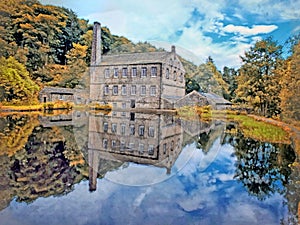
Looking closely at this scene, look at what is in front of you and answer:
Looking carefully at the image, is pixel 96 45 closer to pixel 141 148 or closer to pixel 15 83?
pixel 15 83

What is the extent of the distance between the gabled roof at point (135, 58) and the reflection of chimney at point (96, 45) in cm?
13

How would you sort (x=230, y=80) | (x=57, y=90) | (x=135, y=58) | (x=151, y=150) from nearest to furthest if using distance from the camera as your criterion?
(x=151, y=150)
(x=135, y=58)
(x=230, y=80)
(x=57, y=90)

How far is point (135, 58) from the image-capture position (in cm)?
434

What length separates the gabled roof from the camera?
12.0 ft

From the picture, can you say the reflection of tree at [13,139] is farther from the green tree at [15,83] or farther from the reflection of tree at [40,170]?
the green tree at [15,83]

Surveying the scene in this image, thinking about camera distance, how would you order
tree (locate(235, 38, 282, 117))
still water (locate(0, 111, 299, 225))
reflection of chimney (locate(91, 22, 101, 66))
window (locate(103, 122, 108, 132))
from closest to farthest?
still water (locate(0, 111, 299, 225)) → window (locate(103, 122, 108, 132)) → reflection of chimney (locate(91, 22, 101, 66)) → tree (locate(235, 38, 282, 117))

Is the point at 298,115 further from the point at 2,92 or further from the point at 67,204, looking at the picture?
the point at 2,92

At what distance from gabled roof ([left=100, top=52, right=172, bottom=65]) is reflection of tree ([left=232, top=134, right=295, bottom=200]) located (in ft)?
5.45

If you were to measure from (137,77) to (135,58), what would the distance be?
0.40 m

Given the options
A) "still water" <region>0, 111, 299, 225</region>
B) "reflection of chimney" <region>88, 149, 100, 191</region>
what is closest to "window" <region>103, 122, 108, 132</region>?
"still water" <region>0, 111, 299, 225</region>

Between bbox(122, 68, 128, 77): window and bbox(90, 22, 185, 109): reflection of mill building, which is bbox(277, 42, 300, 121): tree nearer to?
bbox(90, 22, 185, 109): reflection of mill building

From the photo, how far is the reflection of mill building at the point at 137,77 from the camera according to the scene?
12.5 feet

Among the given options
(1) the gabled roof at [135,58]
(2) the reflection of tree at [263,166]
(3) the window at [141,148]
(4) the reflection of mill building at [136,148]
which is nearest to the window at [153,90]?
(1) the gabled roof at [135,58]

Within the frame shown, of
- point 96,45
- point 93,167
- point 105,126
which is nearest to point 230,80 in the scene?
point 105,126
